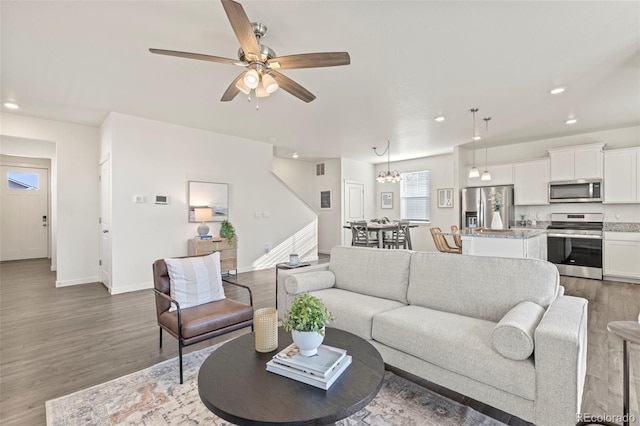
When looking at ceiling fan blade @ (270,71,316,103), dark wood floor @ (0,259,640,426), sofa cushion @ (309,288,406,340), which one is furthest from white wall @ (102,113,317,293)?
sofa cushion @ (309,288,406,340)

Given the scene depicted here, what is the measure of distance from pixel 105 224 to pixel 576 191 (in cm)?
859

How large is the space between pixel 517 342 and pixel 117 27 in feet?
12.1

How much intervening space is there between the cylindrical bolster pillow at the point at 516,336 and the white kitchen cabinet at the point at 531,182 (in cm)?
557

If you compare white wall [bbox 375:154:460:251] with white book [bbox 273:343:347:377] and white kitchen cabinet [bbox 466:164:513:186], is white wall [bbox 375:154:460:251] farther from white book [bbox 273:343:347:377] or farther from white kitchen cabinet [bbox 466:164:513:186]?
white book [bbox 273:343:347:377]

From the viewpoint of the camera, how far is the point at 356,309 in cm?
229

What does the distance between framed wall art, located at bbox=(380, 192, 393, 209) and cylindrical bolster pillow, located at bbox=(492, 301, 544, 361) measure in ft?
24.2

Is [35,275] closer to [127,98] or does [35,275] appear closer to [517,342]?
[127,98]

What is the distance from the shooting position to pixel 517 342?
1.52m

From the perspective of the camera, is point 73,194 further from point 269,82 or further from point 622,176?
point 622,176

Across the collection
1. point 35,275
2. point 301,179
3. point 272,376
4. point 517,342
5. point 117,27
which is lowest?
point 35,275

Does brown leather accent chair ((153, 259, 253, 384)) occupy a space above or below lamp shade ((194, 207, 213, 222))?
below

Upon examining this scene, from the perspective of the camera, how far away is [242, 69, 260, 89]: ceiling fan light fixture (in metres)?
2.37

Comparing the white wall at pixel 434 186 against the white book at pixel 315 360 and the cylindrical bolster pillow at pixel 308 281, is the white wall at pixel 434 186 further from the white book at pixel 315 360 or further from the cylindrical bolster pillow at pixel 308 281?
the white book at pixel 315 360

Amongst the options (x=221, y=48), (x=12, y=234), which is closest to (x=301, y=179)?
(x=221, y=48)
